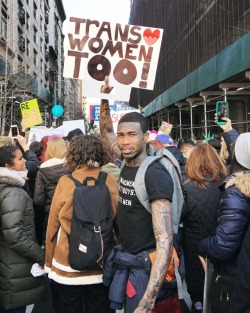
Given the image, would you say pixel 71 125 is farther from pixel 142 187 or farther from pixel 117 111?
pixel 142 187

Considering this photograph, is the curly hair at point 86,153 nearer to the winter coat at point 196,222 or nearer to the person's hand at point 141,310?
the winter coat at point 196,222

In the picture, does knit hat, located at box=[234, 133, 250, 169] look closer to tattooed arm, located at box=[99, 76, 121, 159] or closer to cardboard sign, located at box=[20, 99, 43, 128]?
tattooed arm, located at box=[99, 76, 121, 159]

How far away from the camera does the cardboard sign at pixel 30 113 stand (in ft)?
35.4

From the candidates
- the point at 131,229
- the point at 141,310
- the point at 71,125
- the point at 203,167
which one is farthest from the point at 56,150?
the point at 71,125

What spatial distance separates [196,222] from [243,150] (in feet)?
4.46

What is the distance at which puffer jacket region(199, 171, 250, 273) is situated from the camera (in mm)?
2568

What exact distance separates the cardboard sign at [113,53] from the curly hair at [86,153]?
77.3 inches

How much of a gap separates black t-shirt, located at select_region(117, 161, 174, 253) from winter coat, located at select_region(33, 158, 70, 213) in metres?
2.16

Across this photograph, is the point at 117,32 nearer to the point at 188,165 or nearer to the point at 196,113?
the point at 188,165

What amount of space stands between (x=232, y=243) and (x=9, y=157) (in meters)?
2.35

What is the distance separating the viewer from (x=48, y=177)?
470 centimetres

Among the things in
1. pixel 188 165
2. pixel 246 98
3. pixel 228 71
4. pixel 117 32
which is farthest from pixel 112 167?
pixel 246 98

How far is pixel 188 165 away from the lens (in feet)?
13.2

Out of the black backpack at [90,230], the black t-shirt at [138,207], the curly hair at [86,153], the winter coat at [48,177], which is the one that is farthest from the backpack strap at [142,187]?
the winter coat at [48,177]
